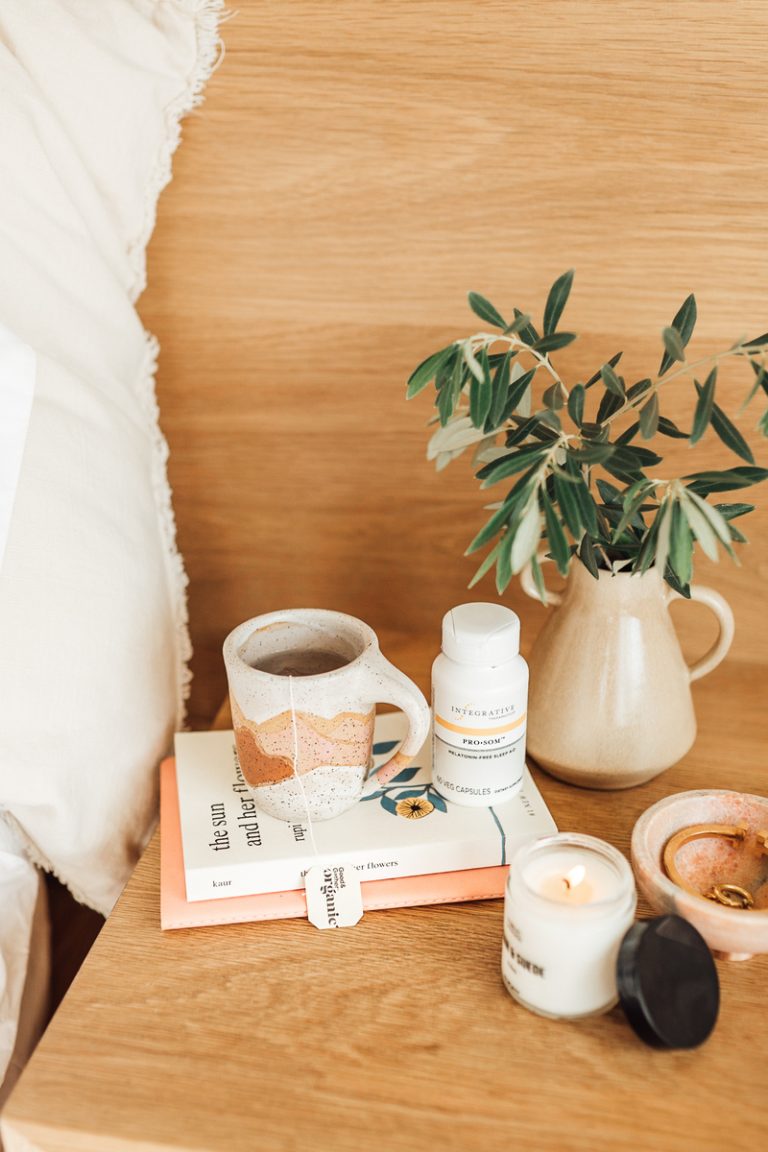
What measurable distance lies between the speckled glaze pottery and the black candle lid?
1.6 inches

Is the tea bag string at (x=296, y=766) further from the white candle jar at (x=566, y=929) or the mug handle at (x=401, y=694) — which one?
the white candle jar at (x=566, y=929)

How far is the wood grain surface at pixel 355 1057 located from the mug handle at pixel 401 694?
11 centimetres

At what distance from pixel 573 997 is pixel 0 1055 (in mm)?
392

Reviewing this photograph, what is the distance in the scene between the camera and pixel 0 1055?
0.65 m

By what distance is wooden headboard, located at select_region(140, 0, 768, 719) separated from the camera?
741 mm

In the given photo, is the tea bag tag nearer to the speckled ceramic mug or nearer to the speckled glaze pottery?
the speckled ceramic mug

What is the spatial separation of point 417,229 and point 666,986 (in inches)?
23.7

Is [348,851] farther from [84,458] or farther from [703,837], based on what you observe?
[84,458]

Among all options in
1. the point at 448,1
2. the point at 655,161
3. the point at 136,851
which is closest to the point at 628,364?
the point at 655,161

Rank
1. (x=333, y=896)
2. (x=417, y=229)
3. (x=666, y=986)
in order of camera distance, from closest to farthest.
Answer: (x=666, y=986) → (x=333, y=896) → (x=417, y=229)

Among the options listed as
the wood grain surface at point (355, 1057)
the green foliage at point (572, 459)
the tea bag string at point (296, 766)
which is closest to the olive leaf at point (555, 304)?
the green foliage at point (572, 459)

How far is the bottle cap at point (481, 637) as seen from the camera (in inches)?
24.9

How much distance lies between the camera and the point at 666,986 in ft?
1.71

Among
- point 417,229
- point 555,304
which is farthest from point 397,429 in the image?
point 555,304
